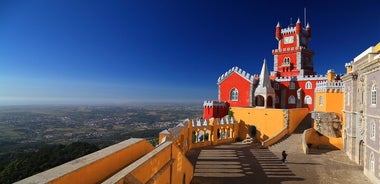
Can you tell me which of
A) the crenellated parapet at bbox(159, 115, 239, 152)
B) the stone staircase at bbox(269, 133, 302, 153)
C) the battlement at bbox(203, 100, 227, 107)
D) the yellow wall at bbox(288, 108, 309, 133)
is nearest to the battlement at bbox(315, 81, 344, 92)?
the yellow wall at bbox(288, 108, 309, 133)

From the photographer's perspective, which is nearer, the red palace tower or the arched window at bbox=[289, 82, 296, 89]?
the red palace tower

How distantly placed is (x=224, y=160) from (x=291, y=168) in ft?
13.3

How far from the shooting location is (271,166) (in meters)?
15.7

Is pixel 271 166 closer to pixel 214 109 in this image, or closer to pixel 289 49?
pixel 214 109

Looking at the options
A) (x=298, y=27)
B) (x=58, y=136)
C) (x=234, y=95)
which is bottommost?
(x=58, y=136)

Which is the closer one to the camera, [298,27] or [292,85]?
[292,85]

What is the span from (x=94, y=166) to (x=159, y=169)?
102 inches

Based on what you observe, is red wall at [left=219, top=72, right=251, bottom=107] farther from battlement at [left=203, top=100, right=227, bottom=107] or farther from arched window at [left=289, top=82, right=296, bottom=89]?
arched window at [left=289, top=82, right=296, bottom=89]

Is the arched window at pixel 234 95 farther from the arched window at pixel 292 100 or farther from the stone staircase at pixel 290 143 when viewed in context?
the stone staircase at pixel 290 143

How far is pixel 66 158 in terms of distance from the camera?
2341cm

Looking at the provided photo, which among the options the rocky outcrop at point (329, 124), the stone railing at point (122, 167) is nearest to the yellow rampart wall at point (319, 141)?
the rocky outcrop at point (329, 124)

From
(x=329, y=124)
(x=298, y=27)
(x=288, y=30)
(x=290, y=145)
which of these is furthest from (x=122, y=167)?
(x=288, y=30)

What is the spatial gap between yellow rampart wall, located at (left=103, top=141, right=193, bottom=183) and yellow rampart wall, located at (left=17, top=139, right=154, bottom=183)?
681 millimetres

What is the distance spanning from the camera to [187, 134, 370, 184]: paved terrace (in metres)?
13.5
